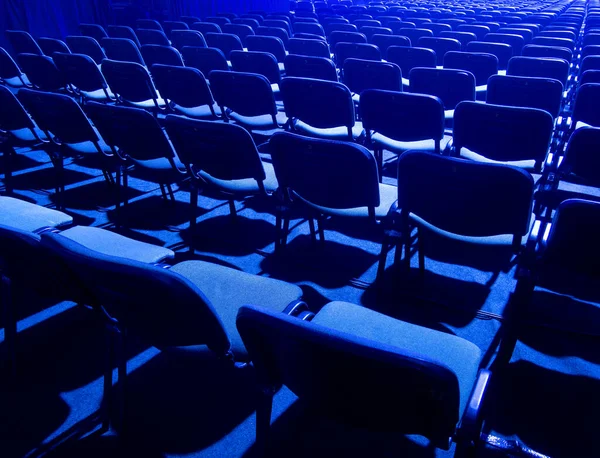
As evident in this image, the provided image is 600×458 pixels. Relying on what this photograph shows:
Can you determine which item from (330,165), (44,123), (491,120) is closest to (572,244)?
(330,165)

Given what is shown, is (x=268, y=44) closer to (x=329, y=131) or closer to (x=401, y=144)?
(x=329, y=131)

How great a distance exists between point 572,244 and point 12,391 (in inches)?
99.0

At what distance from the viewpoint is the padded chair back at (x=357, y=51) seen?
229 inches

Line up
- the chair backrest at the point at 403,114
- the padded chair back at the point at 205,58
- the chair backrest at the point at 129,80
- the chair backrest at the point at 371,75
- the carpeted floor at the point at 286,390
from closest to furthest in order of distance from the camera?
1. the carpeted floor at the point at 286,390
2. the chair backrest at the point at 403,114
3. the chair backrest at the point at 129,80
4. the chair backrest at the point at 371,75
5. the padded chair back at the point at 205,58

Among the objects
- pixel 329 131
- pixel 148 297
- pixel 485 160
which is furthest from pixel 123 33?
pixel 148 297

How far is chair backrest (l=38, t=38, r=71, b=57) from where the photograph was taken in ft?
21.5

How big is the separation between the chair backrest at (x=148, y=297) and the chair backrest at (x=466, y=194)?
47.8 inches

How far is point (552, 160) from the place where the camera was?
3.22 m

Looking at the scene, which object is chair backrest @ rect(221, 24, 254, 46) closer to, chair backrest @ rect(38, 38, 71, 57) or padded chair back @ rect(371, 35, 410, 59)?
padded chair back @ rect(371, 35, 410, 59)

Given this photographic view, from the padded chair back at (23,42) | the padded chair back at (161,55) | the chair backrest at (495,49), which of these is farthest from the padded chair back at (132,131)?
the chair backrest at (495,49)

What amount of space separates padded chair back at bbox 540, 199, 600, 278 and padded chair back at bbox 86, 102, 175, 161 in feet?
7.39

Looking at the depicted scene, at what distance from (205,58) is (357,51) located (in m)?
1.97

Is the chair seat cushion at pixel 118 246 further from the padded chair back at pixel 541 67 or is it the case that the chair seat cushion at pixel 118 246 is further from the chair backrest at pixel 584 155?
the padded chair back at pixel 541 67

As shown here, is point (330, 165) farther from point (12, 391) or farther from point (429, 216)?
point (12, 391)
